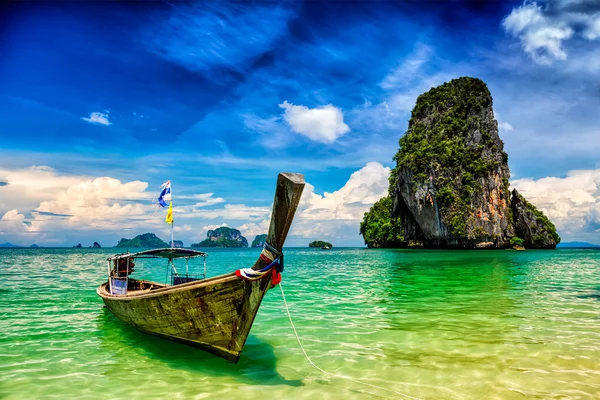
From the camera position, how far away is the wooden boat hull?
5.46 m

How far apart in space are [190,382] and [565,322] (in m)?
8.29

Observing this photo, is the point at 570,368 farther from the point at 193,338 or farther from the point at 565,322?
the point at 193,338

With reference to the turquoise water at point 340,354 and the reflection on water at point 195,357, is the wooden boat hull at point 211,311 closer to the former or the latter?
the reflection on water at point 195,357

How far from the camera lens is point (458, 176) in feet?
189

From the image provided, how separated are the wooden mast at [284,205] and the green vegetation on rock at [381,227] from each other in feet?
225

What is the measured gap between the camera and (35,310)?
11469 mm

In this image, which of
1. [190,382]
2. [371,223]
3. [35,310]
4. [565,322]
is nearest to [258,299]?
[190,382]

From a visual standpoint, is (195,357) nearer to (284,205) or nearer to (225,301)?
(225,301)

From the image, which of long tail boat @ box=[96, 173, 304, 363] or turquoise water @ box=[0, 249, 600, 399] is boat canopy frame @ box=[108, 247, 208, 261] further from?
long tail boat @ box=[96, 173, 304, 363]

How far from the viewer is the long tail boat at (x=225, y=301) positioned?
4883 mm

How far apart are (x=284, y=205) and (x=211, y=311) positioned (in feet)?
7.35

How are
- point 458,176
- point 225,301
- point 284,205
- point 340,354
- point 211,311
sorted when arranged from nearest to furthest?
point 284,205 < point 225,301 < point 211,311 < point 340,354 < point 458,176

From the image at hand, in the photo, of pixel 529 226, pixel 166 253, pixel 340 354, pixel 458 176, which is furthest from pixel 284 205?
pixel 529 226

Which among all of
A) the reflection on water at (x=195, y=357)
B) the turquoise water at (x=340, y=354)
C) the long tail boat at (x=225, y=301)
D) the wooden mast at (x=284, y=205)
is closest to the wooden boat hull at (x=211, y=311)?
the long tail boat at (x=225, y=301)
